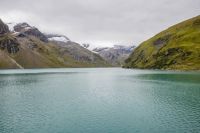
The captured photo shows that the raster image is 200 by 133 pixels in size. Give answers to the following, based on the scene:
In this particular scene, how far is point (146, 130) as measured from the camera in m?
44.4

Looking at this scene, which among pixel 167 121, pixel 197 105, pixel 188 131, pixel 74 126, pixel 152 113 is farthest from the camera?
pixel 197 105

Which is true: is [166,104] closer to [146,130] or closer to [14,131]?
[146,130]

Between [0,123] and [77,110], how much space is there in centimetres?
1925

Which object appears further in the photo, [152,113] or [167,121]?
[152,113]

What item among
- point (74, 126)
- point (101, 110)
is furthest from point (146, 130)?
point (101, 110)

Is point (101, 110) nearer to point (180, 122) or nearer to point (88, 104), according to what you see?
point (88, 104)

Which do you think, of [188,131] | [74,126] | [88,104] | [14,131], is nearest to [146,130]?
[188,131]

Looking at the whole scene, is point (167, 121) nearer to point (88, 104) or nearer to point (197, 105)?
point (197, 105)

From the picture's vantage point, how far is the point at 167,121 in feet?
165

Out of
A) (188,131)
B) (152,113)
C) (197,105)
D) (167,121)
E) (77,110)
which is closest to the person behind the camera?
(188,131)

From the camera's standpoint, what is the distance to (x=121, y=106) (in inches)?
2645

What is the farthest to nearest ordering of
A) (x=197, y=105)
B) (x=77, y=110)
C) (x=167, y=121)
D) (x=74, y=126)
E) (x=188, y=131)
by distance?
(x=197, y=105)
(x=77, y=110)
(x=167, y=121)
(x=74, y=126)
(x=188, y=131)

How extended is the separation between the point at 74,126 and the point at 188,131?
21.0 metres

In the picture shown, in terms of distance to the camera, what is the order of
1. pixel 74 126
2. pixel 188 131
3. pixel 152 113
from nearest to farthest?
pixel 188 131 < pixel 74 126 < pixel 152 113
